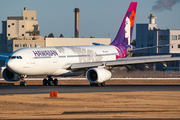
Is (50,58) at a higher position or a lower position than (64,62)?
higher

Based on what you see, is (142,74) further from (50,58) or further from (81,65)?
(50,58)

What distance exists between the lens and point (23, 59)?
1403 inches

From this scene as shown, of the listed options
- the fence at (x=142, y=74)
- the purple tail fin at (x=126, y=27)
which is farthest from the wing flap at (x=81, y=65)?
the purple tail fin at (x=126, y=27)

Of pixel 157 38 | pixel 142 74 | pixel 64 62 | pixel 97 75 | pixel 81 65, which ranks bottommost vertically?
pixel 142 74

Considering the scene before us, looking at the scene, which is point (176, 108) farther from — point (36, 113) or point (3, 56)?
point (3, 56)

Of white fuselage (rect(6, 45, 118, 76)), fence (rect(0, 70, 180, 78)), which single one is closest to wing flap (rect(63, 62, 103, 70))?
white fuselage (rect(6, 45, 118, 76))

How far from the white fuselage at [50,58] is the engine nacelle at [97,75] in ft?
9.60

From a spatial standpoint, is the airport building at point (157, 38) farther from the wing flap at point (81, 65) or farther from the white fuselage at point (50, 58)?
the wing flap at point (81, 65)

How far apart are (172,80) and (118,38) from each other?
1107 centimetres

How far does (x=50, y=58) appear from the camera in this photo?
125 ft

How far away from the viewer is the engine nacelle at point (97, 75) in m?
37.2

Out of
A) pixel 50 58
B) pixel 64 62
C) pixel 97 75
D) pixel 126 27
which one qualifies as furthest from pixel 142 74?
pixel 50 58

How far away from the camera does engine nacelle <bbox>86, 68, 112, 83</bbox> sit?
3724cm

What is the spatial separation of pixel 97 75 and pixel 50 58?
212 inches
